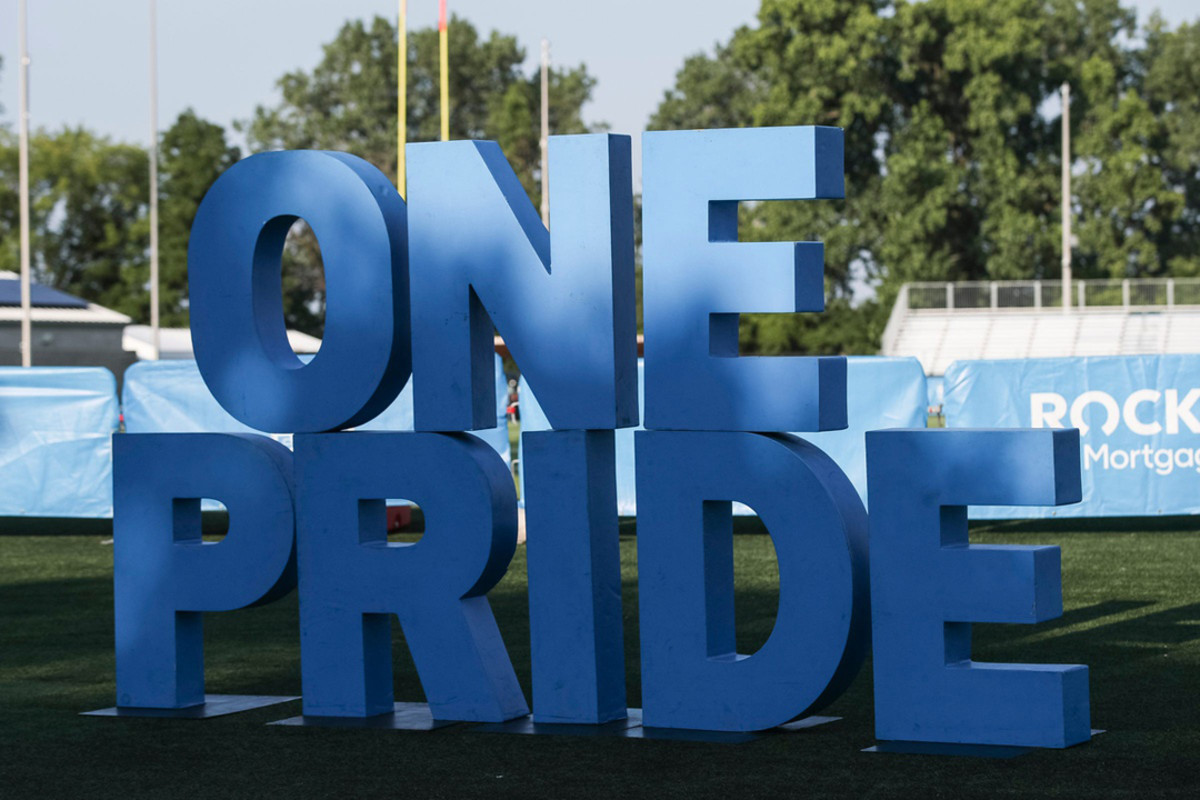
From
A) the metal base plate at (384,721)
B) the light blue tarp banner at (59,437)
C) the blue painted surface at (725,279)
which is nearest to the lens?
the blue painted surface at (725,279)

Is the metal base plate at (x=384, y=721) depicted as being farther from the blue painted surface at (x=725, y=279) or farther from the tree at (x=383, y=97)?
the tree at (x=383, y=97)

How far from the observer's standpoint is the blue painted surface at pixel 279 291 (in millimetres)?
7742

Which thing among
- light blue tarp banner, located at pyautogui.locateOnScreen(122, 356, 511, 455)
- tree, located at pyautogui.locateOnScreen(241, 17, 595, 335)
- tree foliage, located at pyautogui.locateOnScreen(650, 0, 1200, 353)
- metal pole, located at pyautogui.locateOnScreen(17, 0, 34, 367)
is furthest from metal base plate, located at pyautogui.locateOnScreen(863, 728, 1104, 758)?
tree, located at pyautogui.locateOnScreen(241, 17, 595, 335)

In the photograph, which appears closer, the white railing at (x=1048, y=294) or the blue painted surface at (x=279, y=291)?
the blue painted surface at (x=279, y=291)

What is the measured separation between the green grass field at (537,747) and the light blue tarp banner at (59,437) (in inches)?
216

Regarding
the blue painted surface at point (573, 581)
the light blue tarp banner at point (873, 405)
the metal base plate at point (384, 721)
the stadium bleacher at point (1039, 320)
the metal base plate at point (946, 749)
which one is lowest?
the metal base plate at point (384, 721)

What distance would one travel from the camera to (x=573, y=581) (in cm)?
746

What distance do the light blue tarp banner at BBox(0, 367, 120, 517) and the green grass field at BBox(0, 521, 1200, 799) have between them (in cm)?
549

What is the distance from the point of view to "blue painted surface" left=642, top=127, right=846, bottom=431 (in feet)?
23.1

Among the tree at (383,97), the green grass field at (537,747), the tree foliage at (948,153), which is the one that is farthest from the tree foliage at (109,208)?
the green grass field at (537,747)

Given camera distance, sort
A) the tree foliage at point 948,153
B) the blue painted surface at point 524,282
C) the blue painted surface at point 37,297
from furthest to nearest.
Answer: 1. the tree foliage at point 948,153
2. the blue painted surface at point 37,297
3. the blue painted surface at point 524,282

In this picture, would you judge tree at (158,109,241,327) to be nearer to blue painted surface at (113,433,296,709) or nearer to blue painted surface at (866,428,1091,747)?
blue painted surface at (113,433,296,709)

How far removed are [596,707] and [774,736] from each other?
2.51ft

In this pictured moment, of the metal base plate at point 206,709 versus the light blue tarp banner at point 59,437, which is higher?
the light blue tarp banner at point 59,437
